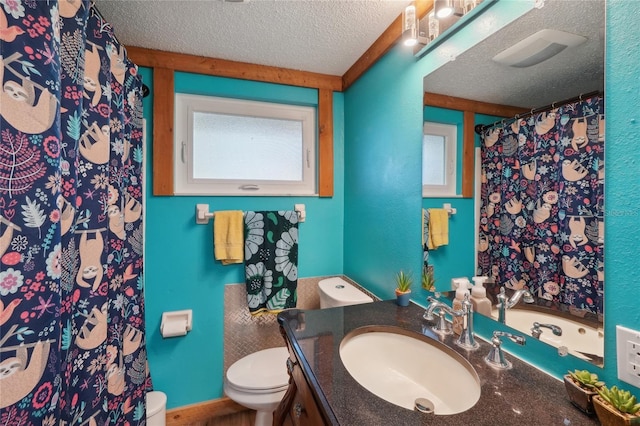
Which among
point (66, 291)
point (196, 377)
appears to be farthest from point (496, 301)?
point (196, 377)

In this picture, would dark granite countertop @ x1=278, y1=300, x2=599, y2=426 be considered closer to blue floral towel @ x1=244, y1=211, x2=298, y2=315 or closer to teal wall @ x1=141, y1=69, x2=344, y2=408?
blue floral towel @ x1=244, y1=211, x2=298, y2=315

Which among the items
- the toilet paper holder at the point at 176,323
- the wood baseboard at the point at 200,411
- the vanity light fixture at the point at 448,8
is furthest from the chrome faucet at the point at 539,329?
the wood baseboard at the point at 200,411

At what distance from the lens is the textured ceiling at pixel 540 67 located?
656 millimetres

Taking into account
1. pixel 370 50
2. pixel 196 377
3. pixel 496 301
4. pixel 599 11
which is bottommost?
pixel 196 377

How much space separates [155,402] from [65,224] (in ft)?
3.92

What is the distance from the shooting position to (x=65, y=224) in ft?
2.54

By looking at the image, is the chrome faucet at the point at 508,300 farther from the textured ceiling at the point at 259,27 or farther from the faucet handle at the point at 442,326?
the textured ceiling at the point at 259,27

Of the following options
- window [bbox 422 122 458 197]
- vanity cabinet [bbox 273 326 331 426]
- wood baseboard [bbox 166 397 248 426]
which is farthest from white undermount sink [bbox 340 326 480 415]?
wood baseboard [bbox 166 397 248 426]

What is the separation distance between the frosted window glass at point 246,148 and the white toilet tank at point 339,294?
30.4 inches

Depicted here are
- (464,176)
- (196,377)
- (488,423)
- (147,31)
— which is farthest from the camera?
(196,377)

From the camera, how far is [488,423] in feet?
1.88

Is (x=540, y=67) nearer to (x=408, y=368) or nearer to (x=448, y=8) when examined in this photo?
(x=448, y=8)

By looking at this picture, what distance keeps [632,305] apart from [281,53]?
5.96ft

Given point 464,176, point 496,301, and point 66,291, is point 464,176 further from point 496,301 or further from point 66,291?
point 66,291
